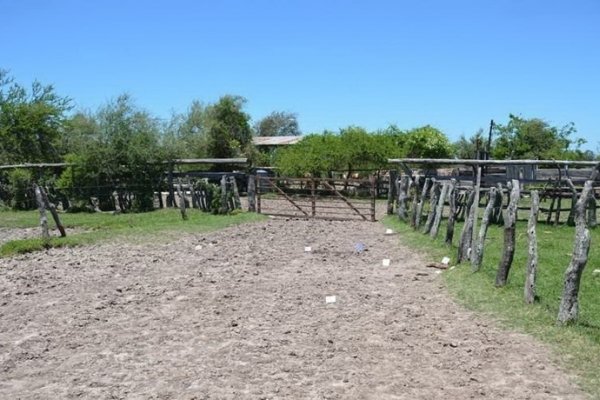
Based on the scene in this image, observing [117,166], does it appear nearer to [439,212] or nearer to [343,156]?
[343,156]

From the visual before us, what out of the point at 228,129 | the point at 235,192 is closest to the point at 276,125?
the point at 228,129

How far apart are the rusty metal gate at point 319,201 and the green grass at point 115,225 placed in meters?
1.85

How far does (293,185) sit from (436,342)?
29.0 m

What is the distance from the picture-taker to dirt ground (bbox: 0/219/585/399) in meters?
5.44

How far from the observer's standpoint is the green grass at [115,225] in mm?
14281

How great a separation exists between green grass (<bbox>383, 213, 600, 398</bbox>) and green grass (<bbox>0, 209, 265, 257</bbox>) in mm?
6995

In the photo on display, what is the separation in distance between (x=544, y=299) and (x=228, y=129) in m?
39.7

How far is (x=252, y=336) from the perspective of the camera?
698 cm

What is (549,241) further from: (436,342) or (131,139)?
(131,139)

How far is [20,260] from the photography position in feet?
41.6

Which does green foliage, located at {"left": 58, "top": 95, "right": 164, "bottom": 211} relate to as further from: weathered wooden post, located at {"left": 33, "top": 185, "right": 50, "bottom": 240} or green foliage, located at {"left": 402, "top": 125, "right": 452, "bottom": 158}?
green foliage, located at {"left": 402, "top": 125, "right": 452, "bottom": 158}

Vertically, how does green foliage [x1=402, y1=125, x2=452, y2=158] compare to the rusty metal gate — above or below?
above

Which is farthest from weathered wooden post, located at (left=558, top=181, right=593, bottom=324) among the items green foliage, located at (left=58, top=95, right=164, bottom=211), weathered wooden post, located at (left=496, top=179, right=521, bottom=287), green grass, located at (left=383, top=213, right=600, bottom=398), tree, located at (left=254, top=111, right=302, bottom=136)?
tree, located at (left=254, top=111, right=302, bottom=136)

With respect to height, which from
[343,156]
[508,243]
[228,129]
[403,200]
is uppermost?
[228,129]
